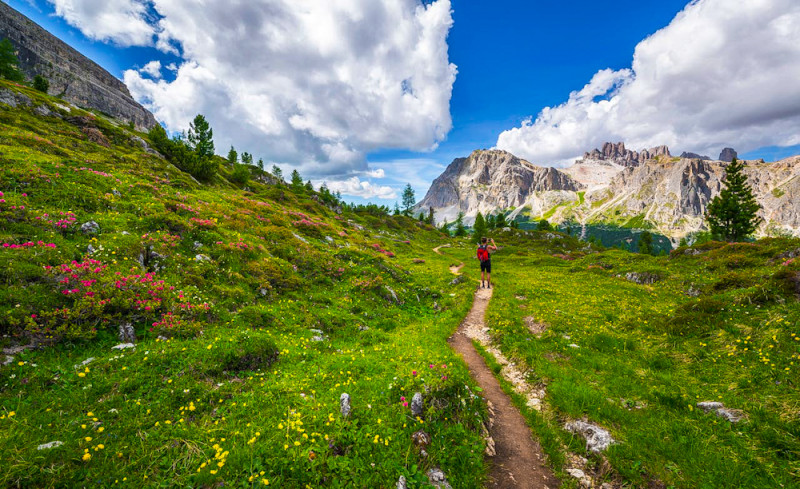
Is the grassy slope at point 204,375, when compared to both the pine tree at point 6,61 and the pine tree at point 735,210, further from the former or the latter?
the pine tree at point 6,61

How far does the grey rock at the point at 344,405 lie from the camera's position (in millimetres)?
7896

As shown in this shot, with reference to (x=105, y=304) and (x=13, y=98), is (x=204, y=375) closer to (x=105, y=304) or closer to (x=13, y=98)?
(x=105, y=304)

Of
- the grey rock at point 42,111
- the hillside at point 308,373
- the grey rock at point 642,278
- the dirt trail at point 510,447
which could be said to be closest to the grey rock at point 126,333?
the hillside at point 308,373

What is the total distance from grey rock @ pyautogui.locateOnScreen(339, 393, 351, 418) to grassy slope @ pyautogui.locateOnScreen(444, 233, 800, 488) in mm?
5912

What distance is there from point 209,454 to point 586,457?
31.3 ft

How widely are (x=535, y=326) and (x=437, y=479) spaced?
11.8 metres

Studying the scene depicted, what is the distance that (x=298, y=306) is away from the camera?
52.5ft

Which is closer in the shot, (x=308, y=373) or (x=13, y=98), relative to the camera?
(x=308, y=373)

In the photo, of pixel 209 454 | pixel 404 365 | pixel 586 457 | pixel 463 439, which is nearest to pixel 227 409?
pixel 209 454

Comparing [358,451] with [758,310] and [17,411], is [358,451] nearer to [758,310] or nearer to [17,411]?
[17,411]

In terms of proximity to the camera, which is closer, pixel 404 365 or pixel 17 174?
pixel 404 365

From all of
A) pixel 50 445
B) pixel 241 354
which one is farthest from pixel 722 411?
A: pixel 50 445

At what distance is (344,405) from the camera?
8.12 meters

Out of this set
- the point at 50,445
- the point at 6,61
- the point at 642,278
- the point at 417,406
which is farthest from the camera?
the point at 6,61
